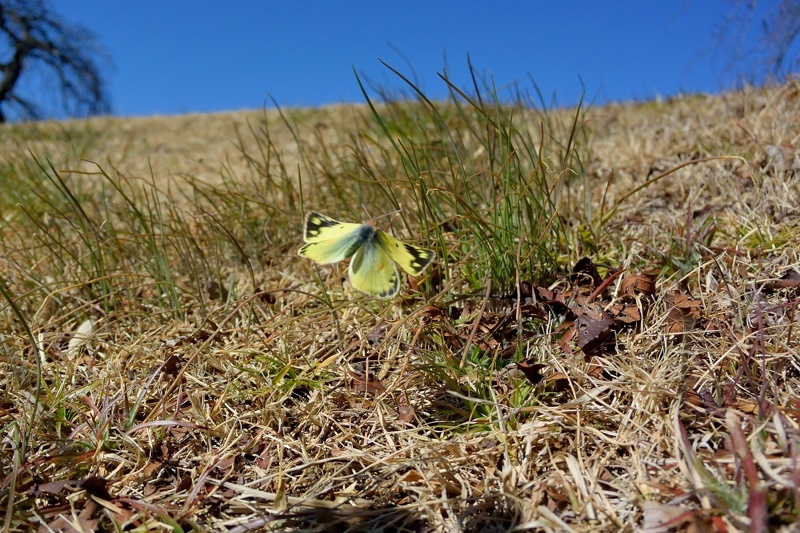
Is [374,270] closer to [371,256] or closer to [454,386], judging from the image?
[371,256]

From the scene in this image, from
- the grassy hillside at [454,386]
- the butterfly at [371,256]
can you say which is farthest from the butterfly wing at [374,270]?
the grassy hillside at [454,386]

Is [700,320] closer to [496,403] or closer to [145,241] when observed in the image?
[496,403]

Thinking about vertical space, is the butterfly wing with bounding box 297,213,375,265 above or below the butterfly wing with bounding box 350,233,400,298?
above

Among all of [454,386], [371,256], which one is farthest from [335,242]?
[454,386]

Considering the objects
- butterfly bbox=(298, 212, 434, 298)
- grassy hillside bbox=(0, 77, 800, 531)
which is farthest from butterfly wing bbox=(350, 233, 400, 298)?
grassy hillside bbox=(0, 77, 800, 531)

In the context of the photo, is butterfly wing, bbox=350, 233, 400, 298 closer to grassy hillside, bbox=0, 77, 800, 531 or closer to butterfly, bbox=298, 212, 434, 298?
butterfly, bbox=298, 212, 434, 298

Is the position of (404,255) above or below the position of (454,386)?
above

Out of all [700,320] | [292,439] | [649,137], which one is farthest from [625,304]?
[649,137]
